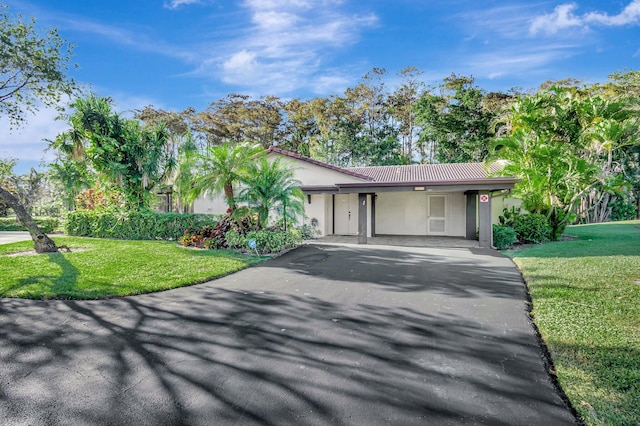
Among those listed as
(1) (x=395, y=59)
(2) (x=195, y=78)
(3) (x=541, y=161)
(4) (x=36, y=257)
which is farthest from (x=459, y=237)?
(1) (x=395, y=59)

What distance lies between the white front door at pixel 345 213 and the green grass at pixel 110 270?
8247 mm

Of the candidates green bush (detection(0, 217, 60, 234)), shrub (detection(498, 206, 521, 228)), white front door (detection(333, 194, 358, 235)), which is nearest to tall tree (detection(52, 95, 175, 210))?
green bush (detection(0, 217, 60, 234))

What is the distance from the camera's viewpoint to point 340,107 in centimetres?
3275

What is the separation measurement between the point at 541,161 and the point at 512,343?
11.4 metres

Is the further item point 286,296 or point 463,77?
point 463,77

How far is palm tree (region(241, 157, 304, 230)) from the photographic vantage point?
11688mm

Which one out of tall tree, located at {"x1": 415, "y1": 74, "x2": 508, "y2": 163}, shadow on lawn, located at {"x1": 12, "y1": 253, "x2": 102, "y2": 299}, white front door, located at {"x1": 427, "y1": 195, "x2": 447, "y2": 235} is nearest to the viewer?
shadow on lawn, located at {"x1": 12, "y1": 253, "x2": 102, "y2": 299}

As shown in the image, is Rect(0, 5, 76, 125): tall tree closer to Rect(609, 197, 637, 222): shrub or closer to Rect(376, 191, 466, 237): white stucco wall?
Rect(376, 191, 466, 237): white stucco wall

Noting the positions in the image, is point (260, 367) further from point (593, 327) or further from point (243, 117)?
point (243, 117)

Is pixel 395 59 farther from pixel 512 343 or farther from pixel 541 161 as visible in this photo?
pixel 512 343

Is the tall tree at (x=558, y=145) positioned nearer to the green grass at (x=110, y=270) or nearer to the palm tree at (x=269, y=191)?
the palm tree at (x=269, y=191)

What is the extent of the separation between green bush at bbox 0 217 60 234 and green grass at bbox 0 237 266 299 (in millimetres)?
10104

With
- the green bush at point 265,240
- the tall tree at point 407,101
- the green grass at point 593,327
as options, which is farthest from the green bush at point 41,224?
the tall tree at point 407,101

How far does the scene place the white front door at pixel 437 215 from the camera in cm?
1717
